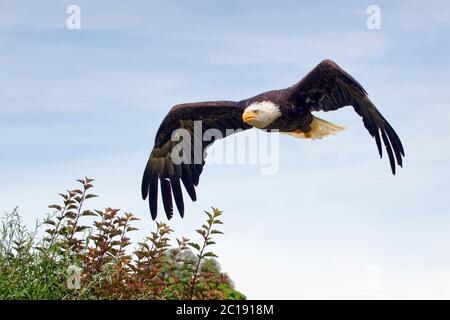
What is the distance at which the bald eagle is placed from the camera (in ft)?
27.7

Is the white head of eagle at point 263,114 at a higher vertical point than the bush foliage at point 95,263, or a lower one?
higher

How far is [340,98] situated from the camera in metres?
8.94

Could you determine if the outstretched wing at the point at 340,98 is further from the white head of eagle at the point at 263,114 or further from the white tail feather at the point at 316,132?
the white tail feather at the point at 316,132

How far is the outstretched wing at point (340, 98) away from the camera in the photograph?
27.1 feet

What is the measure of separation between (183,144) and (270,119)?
6.63ft

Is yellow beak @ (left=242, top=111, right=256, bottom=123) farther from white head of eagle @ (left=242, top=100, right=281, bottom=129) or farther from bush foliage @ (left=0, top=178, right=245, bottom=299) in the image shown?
bush foliage @ (left=0, top=178, right=245, bottom=299)

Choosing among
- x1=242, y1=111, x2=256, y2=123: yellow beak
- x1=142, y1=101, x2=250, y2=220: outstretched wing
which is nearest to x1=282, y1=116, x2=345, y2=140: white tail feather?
x1=142, y1=101, x2=250, y2=220: outstretched wing

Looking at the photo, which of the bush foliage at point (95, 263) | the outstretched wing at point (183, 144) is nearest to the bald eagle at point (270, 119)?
the outstretched wing at point (183, 144)

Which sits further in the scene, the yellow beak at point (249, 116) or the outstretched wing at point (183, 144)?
the outstretched wing at point (183, 144)

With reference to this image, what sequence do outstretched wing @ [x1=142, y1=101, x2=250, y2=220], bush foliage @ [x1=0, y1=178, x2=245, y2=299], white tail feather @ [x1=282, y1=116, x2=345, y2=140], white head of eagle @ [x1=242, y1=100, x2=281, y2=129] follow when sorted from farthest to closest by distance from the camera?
white tail feather @ [x1=282, y1=116, x2=345, y2=140] → outstretched wing @ [x1=142, y1=101, x2=250, y2=220] → white head of eagle @ [x1=242, y1=100, x2=281, y2=129] → bush foliage @ [x1=0, y1=178, x2=245, y2=299]

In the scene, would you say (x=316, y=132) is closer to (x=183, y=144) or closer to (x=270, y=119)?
(x=270, y=119)

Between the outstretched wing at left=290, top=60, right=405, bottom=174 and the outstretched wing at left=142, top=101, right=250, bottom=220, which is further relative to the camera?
the outstretched wing at left=142, top=101, right=250, bottom=220
